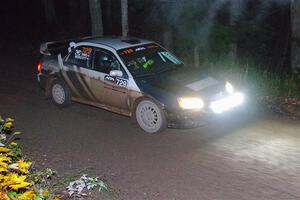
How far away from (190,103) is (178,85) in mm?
514

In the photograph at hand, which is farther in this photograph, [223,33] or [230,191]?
[223,33]

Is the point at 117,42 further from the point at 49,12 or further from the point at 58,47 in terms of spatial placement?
the point at 49,12

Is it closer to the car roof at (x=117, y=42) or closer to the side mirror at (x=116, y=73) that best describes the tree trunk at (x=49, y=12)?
the car roof at (x=117, y=42)

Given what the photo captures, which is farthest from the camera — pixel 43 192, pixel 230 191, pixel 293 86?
pixel 293 86

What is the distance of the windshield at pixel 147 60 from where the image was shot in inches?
360

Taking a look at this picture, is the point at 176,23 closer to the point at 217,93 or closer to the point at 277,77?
the point at 277,77

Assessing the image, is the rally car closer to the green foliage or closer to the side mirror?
the side mirror

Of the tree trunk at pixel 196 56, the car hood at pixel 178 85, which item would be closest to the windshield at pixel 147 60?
the car hood at pixel 178 85

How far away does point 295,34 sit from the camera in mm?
12531

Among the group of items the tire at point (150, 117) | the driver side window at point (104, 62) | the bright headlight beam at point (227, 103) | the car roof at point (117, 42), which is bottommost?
the tire at point (150, 117)

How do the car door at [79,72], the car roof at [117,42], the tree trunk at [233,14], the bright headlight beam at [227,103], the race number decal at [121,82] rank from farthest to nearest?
the tree trunk at [233,14]
the car door at [79,72]
the car roof at [117,42]
the race number decal at [121,82]
the bright headlight beam at [227,103]

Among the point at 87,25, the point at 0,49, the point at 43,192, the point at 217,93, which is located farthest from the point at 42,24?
the point at 43,192

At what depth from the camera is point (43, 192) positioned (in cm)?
541

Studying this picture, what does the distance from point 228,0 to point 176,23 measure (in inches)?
89.2
